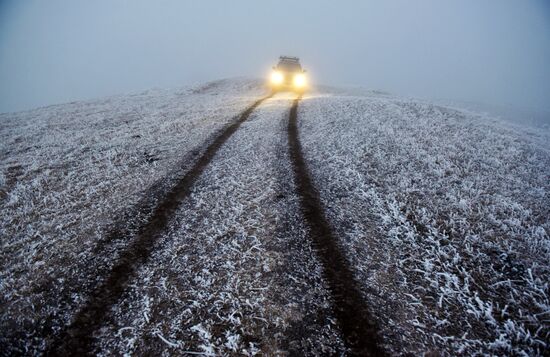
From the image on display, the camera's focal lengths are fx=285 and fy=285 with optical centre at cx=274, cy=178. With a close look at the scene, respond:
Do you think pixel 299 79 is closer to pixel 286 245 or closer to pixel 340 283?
pixel 286 245

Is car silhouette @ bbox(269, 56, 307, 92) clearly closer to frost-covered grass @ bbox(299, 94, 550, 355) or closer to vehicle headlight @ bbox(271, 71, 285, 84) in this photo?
vehicle headlight @ bbox(271, 71, 285, 84)

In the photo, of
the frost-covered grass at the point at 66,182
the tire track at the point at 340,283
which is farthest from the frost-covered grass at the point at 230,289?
the frost-covered grass at the point at 66,182

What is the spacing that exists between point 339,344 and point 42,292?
18.1 feet

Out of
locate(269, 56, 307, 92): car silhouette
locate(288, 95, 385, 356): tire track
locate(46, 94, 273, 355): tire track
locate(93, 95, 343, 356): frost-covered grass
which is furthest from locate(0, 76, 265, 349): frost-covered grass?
locate(269, 56, 307, 92): car silhouette

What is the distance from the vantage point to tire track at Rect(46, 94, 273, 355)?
443 cm

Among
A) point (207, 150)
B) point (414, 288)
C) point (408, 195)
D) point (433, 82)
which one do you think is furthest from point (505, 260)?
point (433, 82)

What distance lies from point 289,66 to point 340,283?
98.3ft

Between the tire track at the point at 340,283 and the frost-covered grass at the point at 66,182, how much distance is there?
4.81 m

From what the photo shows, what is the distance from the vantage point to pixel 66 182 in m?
10.5

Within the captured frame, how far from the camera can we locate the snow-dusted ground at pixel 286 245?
467cm

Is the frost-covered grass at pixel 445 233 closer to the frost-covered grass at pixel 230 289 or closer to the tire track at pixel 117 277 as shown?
the frost-covered grass at pixel 230 289

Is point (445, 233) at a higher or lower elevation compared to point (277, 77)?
lower

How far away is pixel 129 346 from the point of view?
4406mm

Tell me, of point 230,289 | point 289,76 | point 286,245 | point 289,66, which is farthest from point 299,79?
point 230,289
